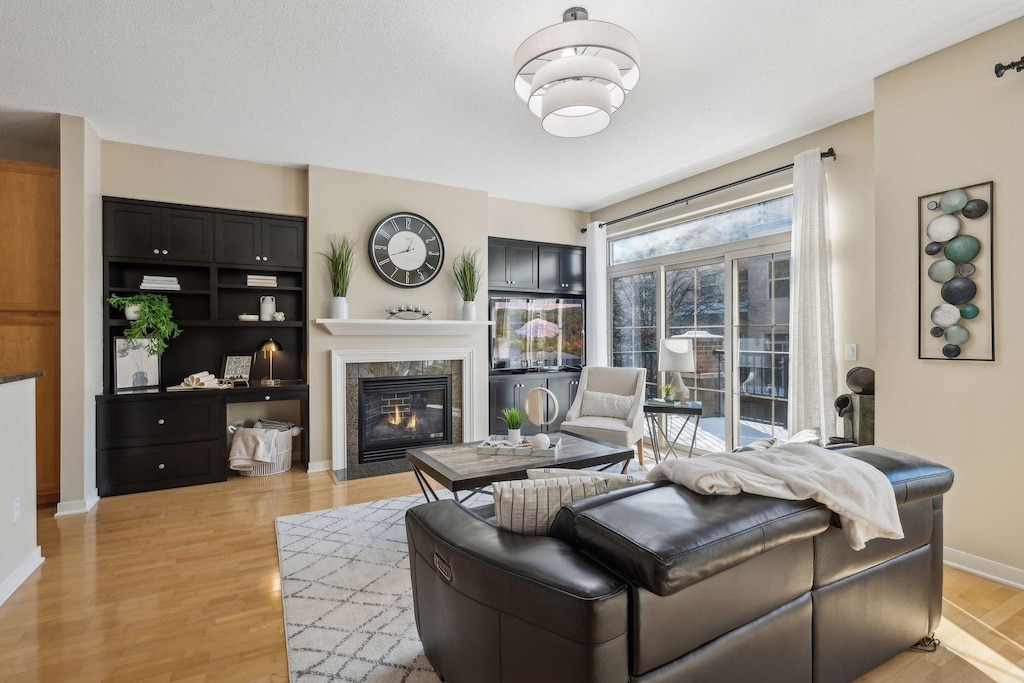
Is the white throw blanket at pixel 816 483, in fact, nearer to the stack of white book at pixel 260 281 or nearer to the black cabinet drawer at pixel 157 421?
the black cabinet drawer at pixel 157 421

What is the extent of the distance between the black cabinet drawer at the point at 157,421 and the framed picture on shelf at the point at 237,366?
1.34ft

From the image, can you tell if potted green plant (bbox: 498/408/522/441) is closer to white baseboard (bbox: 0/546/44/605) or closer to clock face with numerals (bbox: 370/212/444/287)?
clock face with numerals (bbox: 370/212/444/287)

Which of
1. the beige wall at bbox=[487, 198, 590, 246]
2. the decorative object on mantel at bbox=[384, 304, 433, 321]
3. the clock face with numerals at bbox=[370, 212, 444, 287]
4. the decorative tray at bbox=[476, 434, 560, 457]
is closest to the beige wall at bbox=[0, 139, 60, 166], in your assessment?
the clock face with numerals at bbox=[370, 212, 444, 287]

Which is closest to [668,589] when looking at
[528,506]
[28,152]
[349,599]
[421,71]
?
[528,506]

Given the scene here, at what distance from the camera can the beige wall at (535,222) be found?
579cm

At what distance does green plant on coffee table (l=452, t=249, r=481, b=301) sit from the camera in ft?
17.0

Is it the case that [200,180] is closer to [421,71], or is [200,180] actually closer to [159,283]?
[159,283]

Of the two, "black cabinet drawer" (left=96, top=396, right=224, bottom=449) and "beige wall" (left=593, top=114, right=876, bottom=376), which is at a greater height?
"beige wall" (left=593, top=114, right=876, bottom=376)

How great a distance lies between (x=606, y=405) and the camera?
4.62m

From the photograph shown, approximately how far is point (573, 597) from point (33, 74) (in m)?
4.06

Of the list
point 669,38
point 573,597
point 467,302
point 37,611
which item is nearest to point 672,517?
point 573,597

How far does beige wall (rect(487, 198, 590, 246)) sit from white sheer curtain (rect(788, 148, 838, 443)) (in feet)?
9.44

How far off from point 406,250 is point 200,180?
5.93 ft

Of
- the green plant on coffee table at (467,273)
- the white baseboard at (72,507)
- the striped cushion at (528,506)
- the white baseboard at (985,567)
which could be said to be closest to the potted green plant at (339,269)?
the green plant on coffee table at (467,273)
